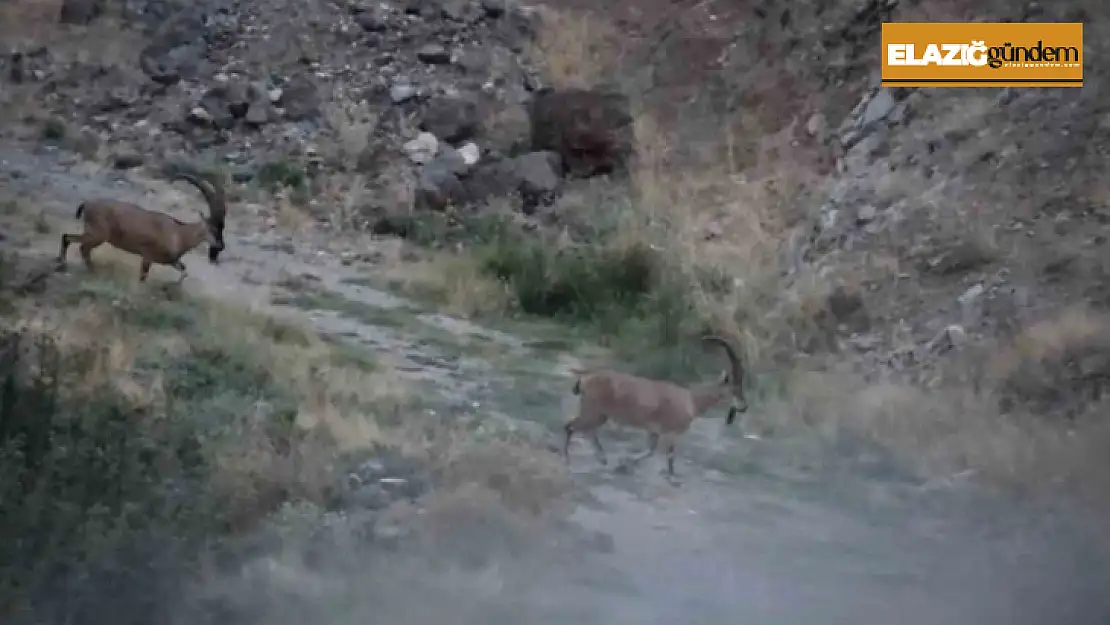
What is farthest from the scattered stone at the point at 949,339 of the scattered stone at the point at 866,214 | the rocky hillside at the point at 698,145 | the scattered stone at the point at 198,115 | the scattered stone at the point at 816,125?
the scattered stone at the point at 198,115

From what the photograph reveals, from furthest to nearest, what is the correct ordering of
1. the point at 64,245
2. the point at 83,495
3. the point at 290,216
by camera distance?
the point at 290,216
the point at 64,245
the point at 83,495

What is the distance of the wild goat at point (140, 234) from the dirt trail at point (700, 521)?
25 millimetres

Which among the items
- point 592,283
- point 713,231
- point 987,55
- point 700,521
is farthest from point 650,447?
point 987,55

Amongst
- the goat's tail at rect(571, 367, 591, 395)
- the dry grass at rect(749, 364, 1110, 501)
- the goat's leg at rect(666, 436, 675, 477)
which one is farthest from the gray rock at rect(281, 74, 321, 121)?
the dry grass at rect(749, 364, 1110, 501)

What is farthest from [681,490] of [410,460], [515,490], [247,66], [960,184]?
[247,66]

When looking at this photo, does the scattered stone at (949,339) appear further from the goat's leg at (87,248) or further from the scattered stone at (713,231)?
the goat's leg at (87,248)

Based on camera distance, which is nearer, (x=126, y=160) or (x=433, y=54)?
(x=126, y=160)

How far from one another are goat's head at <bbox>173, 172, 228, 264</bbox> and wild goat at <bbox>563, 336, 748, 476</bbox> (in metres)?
0.75

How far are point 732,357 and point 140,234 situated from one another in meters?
1.18

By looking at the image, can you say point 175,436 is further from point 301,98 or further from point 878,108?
point 878,108

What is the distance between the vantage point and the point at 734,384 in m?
2.26

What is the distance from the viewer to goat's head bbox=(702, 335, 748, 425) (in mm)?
2254

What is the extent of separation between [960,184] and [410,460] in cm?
125

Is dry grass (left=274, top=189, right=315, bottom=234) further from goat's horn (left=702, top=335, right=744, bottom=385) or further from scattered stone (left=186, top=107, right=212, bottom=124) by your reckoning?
goat's horn (left=702, top=335, right=744, bottom=385)
